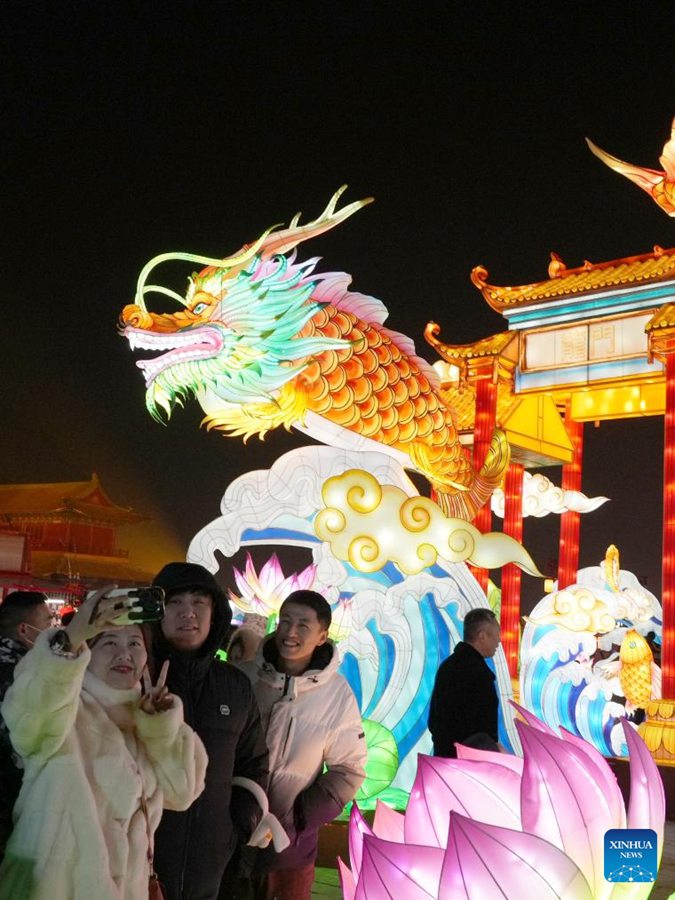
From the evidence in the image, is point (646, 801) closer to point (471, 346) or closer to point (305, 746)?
point (305, 746)

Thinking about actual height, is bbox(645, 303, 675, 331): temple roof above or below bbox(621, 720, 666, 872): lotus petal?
above

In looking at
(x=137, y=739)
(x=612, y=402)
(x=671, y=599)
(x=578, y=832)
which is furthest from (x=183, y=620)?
(x=612, y=402)

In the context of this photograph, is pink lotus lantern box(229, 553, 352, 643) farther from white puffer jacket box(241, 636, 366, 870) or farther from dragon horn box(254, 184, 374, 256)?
white puffer jacket box(241, 636, 366, 870)

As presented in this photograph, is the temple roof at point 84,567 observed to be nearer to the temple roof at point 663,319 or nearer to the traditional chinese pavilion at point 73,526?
the traditional chinese pavilion at point 73,526

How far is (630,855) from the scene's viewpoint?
4.95ft

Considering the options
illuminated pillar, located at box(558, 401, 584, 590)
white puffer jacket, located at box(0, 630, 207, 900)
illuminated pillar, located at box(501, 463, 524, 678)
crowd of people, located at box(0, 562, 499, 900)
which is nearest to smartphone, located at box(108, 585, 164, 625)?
crowd of people, located at box(0, 562, 499, 900)

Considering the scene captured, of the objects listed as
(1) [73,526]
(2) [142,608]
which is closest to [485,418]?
(2) [142,608]

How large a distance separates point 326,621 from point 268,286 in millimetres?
4314

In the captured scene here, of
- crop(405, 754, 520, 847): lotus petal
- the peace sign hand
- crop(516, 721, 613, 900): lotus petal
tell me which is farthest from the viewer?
the peace sign hand

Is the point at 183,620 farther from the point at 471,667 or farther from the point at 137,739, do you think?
the point at 471,667

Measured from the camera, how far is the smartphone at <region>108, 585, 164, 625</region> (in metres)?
1.88

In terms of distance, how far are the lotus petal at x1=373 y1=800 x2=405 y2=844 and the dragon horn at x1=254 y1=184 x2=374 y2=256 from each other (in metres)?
5.52

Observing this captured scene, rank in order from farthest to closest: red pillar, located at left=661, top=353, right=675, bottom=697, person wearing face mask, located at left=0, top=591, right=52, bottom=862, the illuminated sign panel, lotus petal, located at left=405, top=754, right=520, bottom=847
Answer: the illuminated sign panel
red pillar, located at left=661, top=353, right=675, bottom=697
person wearing face mask, located at left=0, top=591, right=52, bottom=862
lotus petal, located at left=405, top=754, right=520, bottom=847

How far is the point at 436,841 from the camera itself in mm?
1697
